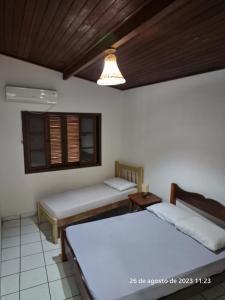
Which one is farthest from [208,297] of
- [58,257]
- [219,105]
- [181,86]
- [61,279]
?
[181,86]

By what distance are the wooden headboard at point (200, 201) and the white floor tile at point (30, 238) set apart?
217 cm

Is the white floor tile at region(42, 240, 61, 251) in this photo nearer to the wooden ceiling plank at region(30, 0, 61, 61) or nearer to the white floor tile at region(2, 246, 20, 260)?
the white floor tile at region(2, 246, 20, 260)

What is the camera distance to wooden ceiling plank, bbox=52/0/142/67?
167cm

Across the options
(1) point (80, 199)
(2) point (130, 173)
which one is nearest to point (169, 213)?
(1) point (80, 199)

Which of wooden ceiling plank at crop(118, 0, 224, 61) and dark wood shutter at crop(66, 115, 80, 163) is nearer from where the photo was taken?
wooden ceiling plank at crop(118, 0, 224, 61)

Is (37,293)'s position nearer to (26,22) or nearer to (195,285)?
(195,285)

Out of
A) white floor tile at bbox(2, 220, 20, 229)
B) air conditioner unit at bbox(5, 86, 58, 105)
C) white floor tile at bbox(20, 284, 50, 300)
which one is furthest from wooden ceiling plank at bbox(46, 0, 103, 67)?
white floor tile at bbox(2, 220, 20, 229)

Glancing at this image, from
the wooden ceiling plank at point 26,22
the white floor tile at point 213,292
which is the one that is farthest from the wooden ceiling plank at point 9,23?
the white floor tile at point 213,292

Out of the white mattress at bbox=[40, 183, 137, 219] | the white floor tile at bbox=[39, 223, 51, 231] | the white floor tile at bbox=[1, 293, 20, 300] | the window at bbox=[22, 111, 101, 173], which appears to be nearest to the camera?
the white floor tile at bbox=[1, 293, 20, 300]

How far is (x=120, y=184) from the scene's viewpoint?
402cm

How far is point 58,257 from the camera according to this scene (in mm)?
2764

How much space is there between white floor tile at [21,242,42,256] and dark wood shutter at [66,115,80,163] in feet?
5.39

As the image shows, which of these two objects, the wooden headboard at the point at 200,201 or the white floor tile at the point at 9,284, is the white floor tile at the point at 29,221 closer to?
the white floor tile at the point at 9,284

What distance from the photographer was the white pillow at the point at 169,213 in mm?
2693
